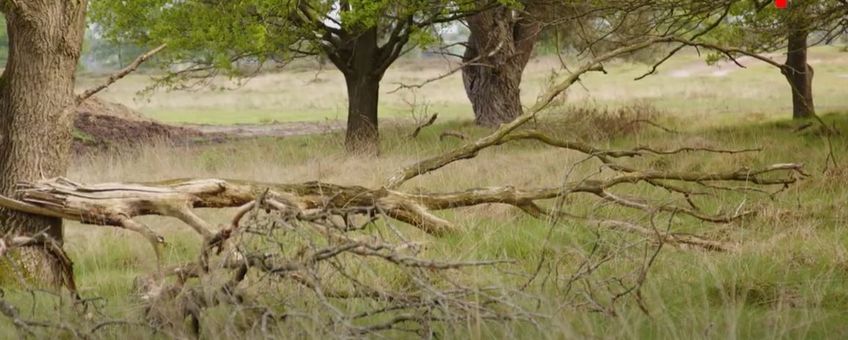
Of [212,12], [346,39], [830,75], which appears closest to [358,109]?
[346,39]

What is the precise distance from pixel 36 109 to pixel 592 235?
3643 millimetres

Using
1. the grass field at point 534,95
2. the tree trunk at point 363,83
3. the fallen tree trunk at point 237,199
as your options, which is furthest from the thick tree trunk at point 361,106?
the fallen tree trunk at point 237,199

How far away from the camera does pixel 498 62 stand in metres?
17.7

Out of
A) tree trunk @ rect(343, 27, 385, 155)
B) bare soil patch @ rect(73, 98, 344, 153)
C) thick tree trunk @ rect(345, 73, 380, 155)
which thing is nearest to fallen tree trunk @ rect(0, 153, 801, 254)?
tree trunk @ rect(343, 27, 385, 155)

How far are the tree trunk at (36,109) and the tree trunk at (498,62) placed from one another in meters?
10.8

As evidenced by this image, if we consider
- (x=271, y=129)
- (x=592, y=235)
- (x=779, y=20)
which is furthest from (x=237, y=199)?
(x=271, y=129)

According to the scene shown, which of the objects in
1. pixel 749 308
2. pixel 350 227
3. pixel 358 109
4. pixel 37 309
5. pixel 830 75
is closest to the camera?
pixel 350 227

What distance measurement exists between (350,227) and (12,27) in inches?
116

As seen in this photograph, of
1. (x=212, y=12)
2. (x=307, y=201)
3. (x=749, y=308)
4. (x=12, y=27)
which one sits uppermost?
(x=212, y=12)

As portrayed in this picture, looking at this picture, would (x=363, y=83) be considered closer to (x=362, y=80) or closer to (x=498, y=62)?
(x=362, y=80)

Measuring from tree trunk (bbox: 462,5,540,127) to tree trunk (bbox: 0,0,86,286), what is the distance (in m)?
10.8

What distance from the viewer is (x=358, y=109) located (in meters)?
15.5

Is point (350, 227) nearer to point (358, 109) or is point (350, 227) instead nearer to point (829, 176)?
point (829, 176)

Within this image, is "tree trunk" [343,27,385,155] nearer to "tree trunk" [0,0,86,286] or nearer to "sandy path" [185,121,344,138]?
"sandy path" [185,121,344,138]
